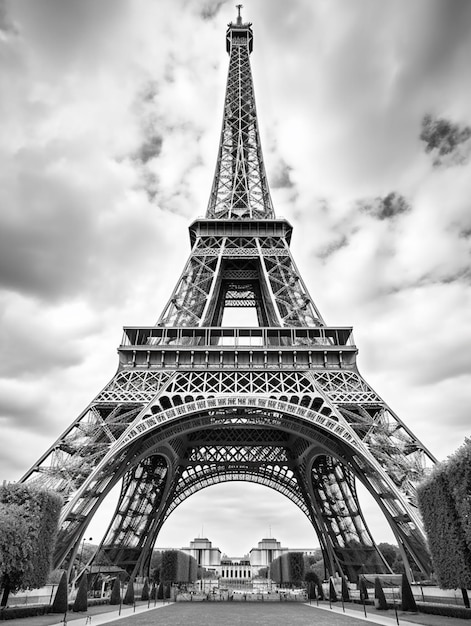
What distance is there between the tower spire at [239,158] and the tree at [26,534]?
105ft

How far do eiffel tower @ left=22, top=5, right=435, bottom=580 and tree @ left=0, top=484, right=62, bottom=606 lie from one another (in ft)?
6.49

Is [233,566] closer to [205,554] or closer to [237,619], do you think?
[205,554]

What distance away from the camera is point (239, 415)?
32906mm

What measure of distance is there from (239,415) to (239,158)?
32.9 m

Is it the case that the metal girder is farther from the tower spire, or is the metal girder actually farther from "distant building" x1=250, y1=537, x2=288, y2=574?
"distant building" x1=250, y1=537, x2=288, y2=574

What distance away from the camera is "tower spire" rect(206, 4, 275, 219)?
49.3 meters

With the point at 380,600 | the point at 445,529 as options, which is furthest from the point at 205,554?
the point at 445,529

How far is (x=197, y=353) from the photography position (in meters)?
33.5

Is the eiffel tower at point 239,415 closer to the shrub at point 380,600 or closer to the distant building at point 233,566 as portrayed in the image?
the shrub at point 380,600

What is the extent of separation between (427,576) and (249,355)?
1701 cm

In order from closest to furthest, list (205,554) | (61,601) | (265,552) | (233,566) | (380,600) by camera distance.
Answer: (61,601) < (380,600) < (265,552) < (205,554) < (233,566)

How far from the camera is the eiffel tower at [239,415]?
89.1 feet

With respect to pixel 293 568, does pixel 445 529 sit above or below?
below

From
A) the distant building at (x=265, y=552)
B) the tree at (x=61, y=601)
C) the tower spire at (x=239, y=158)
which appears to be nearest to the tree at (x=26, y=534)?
the tree at (x=61, y=601)
